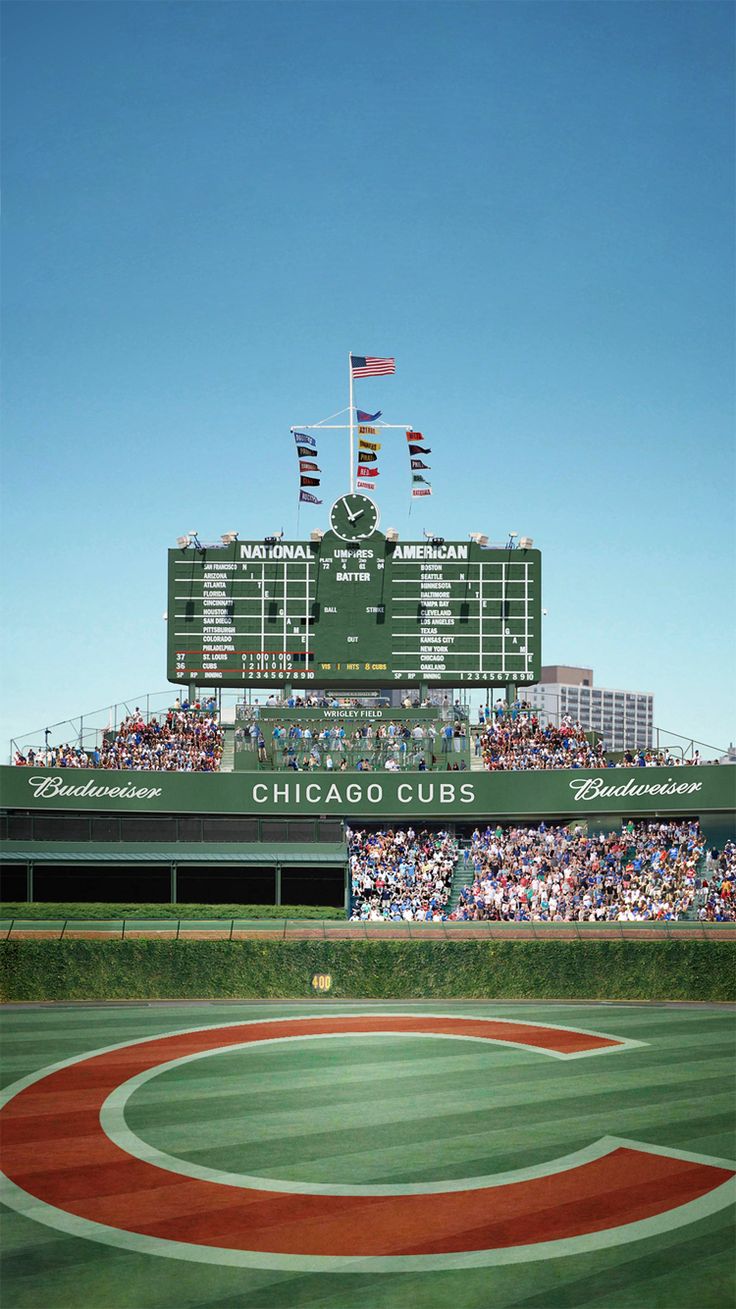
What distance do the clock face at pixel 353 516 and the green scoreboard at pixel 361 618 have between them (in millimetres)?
899

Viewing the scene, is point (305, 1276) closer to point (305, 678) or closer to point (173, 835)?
point (173, 835)

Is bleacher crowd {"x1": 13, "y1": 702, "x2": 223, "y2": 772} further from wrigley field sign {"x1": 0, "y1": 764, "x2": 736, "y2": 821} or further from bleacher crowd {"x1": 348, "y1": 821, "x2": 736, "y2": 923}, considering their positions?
bleacher crowd {"x1": 348, "y1": 821, "x2": 736, "y2": 923}

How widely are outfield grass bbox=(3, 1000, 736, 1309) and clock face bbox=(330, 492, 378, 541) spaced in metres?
29.2

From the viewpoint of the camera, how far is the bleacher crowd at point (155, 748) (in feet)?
174

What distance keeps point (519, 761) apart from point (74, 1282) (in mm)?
42179

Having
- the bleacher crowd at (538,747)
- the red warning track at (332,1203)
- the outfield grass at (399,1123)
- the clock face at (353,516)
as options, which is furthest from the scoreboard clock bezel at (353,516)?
the red warning track at (332,1203)

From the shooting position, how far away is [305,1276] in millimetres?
12633

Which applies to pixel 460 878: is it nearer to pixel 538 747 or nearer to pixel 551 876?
pixel 551 876

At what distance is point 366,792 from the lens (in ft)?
170

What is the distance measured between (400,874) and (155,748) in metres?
14.0

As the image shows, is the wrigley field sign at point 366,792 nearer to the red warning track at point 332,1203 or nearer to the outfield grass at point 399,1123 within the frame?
the outfield grass at point 399,1123

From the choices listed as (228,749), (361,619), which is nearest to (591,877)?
(361,619)


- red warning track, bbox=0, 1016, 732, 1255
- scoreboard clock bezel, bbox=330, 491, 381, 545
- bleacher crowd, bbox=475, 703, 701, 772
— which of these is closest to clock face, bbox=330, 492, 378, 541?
scoreboard clock bezel, bbox=330, 491, 381, 545

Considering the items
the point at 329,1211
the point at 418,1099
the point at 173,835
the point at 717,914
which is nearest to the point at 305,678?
the point at 173,835
